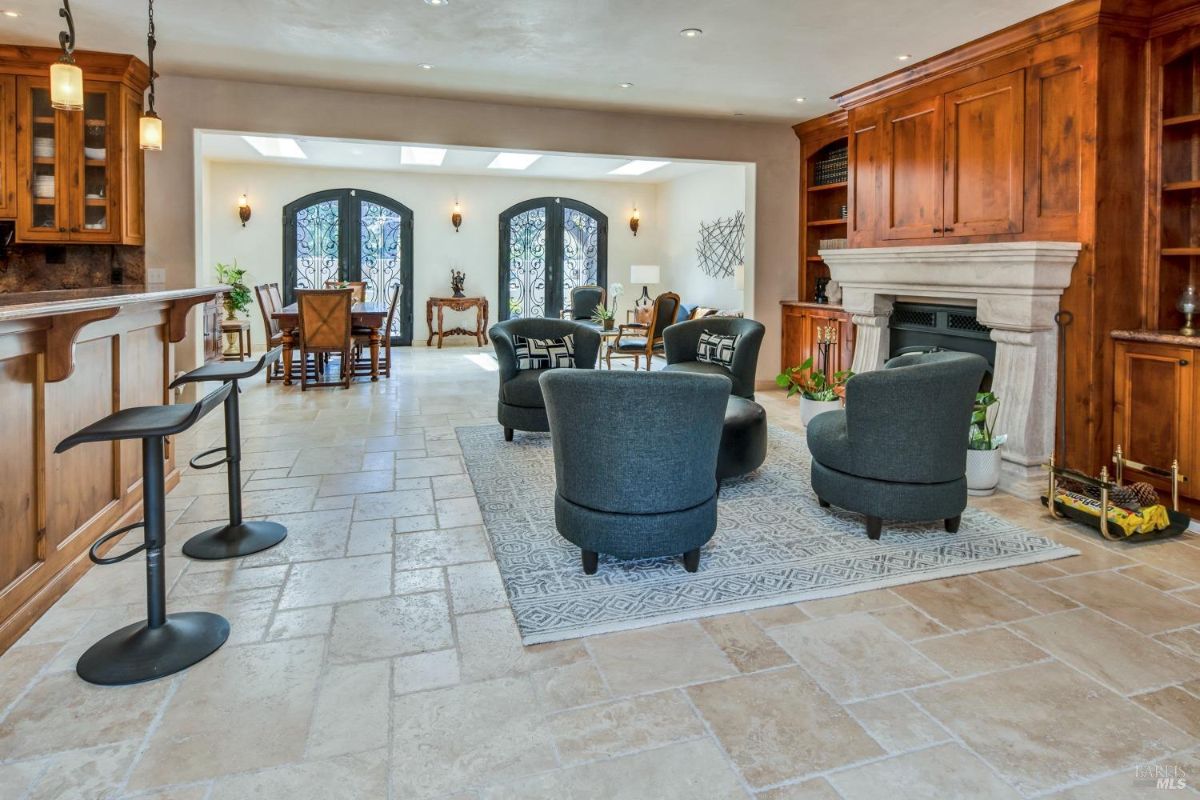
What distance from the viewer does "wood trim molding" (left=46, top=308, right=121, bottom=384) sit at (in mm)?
2508

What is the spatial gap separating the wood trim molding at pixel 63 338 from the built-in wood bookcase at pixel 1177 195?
5097 mm

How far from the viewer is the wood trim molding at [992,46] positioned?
157 inches

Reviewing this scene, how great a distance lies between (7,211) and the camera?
5.36m

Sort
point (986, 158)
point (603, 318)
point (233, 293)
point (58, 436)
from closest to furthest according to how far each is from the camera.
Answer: point (58, 436) → point (986, 158) → point (233, 293) → point (603, 318)

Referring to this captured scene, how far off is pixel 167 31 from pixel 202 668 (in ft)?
14.3

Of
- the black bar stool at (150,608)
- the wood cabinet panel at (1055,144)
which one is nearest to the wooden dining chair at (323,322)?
the black bar stool at (150,608)

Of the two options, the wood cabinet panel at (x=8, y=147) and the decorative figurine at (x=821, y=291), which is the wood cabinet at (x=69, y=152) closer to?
the wood cabinet panel at (x=8, y=147)

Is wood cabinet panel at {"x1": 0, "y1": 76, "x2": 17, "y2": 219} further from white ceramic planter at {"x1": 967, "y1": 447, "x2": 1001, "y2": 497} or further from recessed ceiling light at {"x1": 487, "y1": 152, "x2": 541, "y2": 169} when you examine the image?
white ceramic planter at {"x1": 967, "y1": 447, "x2": 1001, "y2": 497}

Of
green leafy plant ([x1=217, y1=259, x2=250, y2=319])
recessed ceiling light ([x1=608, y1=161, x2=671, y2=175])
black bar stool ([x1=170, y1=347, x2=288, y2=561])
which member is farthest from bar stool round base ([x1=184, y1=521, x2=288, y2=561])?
recessed ceiling light ([x1=608, y1=161, x2=671, y2=175])

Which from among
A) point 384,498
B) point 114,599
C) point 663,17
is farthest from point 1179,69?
point 114,599

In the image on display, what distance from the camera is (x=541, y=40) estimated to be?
15.8 ft

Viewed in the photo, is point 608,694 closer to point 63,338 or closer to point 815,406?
point 63,338

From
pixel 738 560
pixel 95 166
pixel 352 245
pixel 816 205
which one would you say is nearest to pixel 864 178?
pixel 816 205

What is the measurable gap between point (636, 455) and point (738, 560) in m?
0.75
